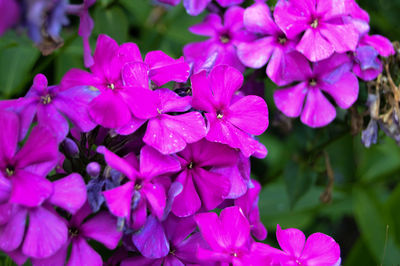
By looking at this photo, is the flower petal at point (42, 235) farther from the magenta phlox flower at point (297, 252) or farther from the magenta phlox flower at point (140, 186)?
the magenta phlox flower at point (297, 252)

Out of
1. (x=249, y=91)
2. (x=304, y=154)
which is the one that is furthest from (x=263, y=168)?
(x=249, y=91)

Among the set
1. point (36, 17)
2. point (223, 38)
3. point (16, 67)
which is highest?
point (36, 17)

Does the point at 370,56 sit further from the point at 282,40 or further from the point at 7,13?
the point at 7,13

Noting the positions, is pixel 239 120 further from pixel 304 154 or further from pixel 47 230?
pixel 304 154

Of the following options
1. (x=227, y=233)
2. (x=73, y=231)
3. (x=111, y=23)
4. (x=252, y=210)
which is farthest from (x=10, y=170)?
(x=111, y=23)

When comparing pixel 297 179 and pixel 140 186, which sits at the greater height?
pixel 140 186

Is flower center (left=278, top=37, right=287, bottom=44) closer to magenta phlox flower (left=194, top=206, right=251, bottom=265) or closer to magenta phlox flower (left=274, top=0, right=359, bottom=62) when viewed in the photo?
magenta phlox flower (left=274, top=0, right=359, bottom=62)
